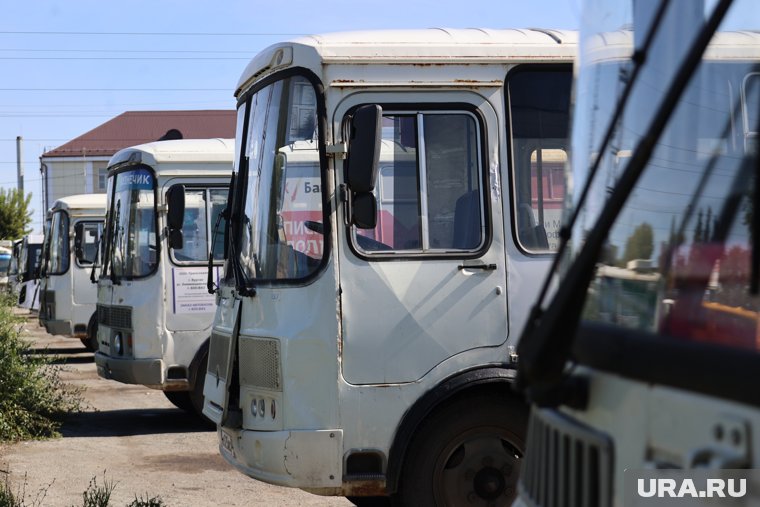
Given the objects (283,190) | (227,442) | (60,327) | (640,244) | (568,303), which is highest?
(283,190)

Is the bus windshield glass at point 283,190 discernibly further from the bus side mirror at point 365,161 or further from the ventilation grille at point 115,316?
the ventilation grille at point 115,316

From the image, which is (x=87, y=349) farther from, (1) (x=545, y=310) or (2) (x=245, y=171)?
(1) (x=545, y=310)

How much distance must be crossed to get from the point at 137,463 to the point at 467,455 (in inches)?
181

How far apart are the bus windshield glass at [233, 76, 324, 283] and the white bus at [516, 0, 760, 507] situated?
11.7 feet

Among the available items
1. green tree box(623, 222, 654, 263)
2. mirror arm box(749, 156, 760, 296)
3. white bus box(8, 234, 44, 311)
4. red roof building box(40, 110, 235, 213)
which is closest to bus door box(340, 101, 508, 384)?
green tree box(623, 222, 654, 263)

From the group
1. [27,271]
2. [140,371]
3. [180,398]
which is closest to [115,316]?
[140,371]

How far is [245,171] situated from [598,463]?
4722mm

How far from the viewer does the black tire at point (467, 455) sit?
6.00 metres

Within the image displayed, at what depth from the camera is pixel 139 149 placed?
11.8m

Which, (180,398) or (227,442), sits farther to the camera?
(180,398)

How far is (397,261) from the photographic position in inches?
241

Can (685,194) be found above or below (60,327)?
above

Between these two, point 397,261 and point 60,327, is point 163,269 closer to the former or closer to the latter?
point 397,261

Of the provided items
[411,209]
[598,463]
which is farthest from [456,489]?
[598,463]
